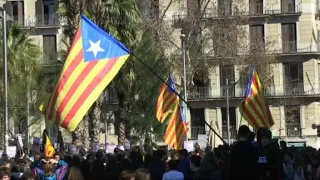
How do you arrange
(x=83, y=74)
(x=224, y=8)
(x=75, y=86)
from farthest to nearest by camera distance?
(x=224, y=8)
(x=83, y=74)
(x=75, y=86)

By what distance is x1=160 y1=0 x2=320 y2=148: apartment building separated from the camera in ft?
181

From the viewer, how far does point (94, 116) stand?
111 ft

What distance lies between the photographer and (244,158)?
1205 cm

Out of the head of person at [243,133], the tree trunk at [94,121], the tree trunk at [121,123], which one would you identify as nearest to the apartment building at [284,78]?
the tree trunk at [121,123]

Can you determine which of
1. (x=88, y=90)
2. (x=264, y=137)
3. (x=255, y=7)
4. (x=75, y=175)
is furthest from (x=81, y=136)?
(x=255, y=7)

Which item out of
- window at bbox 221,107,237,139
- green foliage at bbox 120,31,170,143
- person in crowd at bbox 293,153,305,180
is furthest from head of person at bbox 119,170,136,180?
window at bbox 221,107,237,139

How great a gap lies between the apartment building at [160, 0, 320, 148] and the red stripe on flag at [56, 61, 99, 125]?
39.9m

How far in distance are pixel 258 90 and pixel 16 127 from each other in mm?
29607

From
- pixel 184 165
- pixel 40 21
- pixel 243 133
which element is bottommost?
pixel 184 165

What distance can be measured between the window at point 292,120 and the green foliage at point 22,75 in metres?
19.2

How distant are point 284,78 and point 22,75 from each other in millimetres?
20644

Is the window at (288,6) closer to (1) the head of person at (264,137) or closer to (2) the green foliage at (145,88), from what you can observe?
(2) the green foliage at (145,88)

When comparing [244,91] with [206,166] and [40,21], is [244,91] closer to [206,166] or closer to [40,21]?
[40,21]

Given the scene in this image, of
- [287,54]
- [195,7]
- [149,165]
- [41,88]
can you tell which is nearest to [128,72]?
[41,88]
